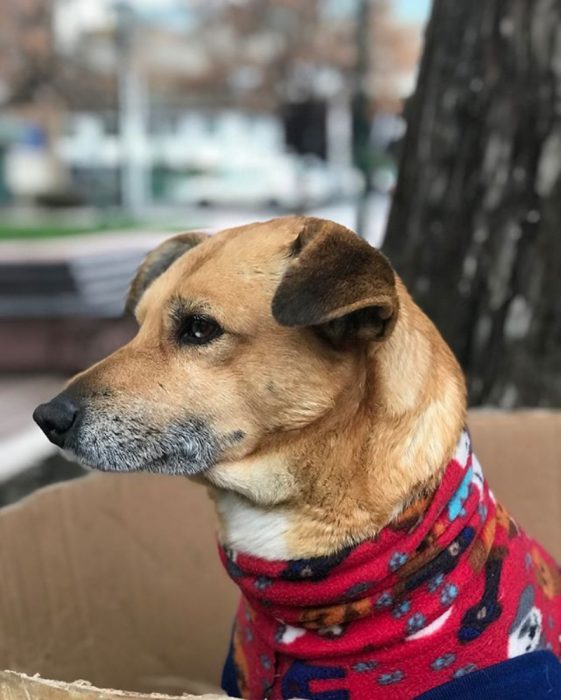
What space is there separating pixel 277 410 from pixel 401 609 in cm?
39

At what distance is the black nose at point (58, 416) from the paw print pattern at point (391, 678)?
0.68 m

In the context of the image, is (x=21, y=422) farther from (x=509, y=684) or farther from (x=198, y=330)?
(x=509, y=684)

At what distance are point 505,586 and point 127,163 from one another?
75.7 ft

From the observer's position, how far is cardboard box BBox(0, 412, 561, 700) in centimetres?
210

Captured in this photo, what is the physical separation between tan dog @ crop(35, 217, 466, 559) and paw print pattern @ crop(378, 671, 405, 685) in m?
0.22

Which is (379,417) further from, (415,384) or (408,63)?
(408,63)

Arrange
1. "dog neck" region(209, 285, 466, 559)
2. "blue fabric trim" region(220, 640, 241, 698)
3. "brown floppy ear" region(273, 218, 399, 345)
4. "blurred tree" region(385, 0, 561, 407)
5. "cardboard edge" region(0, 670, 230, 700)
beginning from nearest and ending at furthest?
1. "cardboard edge" region(0, 670, 230, 700)
2. "brown floppy ear" region(273, 218, 399, 345)
3. "dog neck" region(209, 285, 466, 559)
4. "blue fabric trim" region(220, 640, 241, 698)
5. "blurred tree" region(385, 0, 561, 407)

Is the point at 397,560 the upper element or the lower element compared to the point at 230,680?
upper

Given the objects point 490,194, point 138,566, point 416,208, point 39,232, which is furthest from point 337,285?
point 39,232

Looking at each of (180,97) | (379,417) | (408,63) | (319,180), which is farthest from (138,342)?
(180,97)

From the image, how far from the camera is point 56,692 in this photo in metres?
1.11

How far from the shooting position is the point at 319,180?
25.6 m

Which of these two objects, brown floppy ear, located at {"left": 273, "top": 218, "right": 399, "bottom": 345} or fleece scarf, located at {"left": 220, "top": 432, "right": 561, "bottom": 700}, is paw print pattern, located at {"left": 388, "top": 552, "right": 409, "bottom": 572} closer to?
fleece scarf, located at {"left": 220, "top": 432, "right": 561, "bottom": 700}

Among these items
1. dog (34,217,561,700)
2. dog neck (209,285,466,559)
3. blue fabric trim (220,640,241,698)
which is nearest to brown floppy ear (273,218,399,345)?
dog (34,217,561,700)
